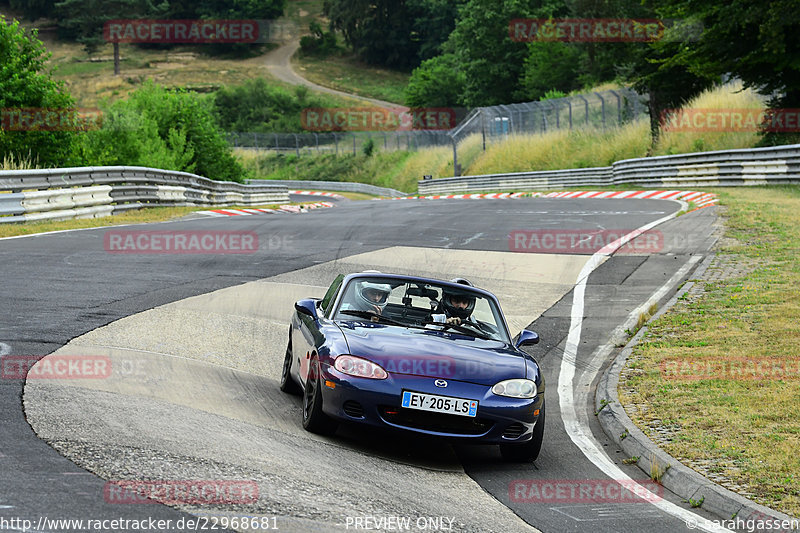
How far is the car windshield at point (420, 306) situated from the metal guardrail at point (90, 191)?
44.0 feet

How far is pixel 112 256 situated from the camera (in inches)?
622

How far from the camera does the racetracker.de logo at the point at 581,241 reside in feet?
59.0

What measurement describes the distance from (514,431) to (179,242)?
1263 cm

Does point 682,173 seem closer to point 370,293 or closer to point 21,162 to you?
point 21,162

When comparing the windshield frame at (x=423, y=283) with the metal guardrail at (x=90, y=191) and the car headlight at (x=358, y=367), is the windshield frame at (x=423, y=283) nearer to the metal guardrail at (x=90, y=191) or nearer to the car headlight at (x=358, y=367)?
the car headlight at (x=358, y=367)

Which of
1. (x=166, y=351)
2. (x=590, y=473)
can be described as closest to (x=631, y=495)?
(x=590, y=473)

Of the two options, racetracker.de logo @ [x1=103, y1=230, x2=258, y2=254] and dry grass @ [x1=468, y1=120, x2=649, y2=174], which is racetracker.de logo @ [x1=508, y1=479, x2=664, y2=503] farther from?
dry grass @ [x1=468, y1=120, x2=649, y2=174]

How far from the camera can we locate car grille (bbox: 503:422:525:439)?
23.2ft

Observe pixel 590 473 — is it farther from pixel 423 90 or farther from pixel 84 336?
pixel 423 90

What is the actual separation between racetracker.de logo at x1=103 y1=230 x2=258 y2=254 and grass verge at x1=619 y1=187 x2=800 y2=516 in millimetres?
8791

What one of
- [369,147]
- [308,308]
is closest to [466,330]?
[308,308]

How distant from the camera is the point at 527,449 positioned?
7199mm

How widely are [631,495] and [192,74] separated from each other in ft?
408

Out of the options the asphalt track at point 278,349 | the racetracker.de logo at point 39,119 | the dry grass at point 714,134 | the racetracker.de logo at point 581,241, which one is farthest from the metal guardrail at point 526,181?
the racetracker.de logo at point 39,119
